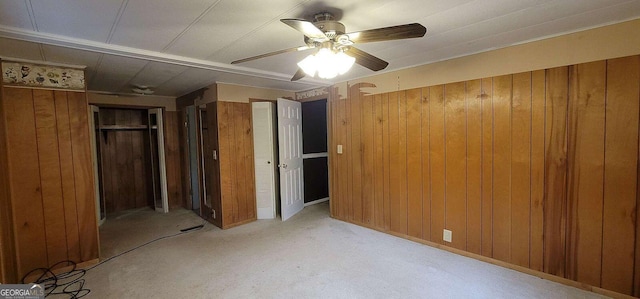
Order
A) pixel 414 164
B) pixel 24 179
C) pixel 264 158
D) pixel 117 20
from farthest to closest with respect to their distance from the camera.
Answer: pixel 264 158 → pixel 414 164 → pixel 24 179 → pixel 117 20

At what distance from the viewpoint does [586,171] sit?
215 centimetres

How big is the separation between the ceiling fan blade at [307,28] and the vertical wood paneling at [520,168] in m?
1.96

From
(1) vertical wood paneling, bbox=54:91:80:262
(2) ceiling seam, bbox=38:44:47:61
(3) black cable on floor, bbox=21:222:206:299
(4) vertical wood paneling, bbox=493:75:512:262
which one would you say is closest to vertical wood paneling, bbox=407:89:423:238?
(4) vertical wood paneling, bbox=493:75:512:262

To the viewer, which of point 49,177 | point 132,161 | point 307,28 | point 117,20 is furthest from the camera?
point 132,161

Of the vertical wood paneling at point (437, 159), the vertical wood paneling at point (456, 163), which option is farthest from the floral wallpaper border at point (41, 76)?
the vertical wood paneling at point (456, 163)

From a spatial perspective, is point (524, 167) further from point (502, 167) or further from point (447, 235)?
point (447, 235)

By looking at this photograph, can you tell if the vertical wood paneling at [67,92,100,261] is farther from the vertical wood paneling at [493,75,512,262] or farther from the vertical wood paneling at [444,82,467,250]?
the vertical wood paneling at [493,75,512,262]

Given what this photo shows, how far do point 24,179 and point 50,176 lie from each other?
17 cm

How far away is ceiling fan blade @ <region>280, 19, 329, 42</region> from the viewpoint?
4.42 ft

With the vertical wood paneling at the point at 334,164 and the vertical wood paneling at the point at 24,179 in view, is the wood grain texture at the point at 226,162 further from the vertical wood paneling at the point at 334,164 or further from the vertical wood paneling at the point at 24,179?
the vertical wood paneling at the point at 24,179

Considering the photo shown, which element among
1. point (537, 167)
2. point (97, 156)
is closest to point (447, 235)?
point (537, 167)

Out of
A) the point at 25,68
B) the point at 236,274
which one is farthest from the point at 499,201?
the point at 25,68

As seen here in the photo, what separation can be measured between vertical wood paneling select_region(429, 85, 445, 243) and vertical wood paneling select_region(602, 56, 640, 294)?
1.23m

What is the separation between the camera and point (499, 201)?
102 inches
